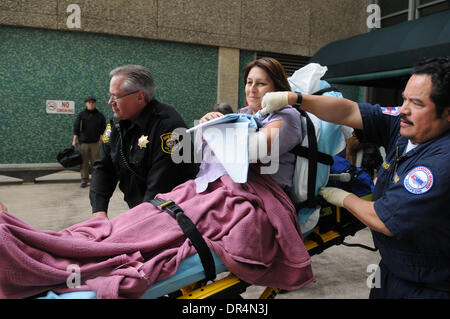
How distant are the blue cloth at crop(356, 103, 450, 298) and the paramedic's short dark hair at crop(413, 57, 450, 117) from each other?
13 cm

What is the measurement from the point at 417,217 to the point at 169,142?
144 centimetres

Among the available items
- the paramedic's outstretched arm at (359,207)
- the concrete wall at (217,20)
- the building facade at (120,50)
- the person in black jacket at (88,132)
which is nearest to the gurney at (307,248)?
the paramedic's outstretched arm at (359,207)

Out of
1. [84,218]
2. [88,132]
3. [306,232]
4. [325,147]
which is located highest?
[88,132]

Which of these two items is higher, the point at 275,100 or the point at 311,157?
the point at 275,100

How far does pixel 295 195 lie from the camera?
171cm

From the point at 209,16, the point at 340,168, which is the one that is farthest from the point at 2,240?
the point at 209,16

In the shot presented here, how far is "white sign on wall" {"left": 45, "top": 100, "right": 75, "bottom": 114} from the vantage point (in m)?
7.18

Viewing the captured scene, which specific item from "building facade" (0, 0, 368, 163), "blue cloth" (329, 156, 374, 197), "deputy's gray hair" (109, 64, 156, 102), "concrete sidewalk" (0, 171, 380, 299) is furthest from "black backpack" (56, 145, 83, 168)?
"blue cloth" (329, 156, 374, 197)

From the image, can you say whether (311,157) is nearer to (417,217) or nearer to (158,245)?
(417,217)

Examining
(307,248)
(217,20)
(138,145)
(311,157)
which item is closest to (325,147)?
(311,157)

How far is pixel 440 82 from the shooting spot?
3.92 feet

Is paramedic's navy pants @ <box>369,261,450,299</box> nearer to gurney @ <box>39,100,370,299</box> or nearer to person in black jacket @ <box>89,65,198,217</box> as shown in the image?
gurney @ <box>39,100,370,299</box>

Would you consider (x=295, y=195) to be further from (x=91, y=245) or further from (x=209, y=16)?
(x=209, y=16)

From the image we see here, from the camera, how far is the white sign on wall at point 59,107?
7176 millimetres
